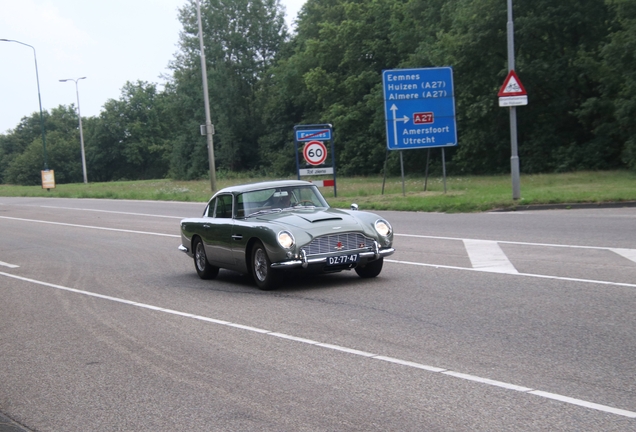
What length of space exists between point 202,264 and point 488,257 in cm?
447

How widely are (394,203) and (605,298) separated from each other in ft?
53.6

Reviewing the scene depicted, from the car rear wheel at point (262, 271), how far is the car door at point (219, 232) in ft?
2.13

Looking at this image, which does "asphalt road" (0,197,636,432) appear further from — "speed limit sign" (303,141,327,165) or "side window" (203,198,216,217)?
"speed limit sign" (303,141,327,165)

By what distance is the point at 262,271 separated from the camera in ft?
36.1

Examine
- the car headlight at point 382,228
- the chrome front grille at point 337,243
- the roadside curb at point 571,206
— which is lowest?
the roadside curb at point 571,206

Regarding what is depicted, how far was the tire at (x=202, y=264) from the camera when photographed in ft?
41.3

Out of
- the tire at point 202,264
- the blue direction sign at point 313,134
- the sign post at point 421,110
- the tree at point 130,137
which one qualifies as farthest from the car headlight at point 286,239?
the tree at point 130,137

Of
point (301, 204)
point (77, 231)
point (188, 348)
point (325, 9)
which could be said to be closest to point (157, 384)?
point (188, 348)

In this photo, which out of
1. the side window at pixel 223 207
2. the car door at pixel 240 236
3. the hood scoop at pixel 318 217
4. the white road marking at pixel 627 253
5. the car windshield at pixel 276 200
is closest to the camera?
the hood scoop at pixel 318 217

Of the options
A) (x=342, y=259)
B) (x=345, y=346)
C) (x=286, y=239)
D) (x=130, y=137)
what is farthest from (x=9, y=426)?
(x=130, y=137)

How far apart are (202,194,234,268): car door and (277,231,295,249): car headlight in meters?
1.41

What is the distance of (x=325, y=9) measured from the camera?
74188 millimetres

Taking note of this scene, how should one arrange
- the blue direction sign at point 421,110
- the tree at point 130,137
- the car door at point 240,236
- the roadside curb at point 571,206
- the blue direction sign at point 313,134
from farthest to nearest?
the tree at point 130,137 < the blue direction sign at point 313,134 < the blue direction sign at point 421,110 < the roadside curb at point 571,206 < the car door at point 240,236

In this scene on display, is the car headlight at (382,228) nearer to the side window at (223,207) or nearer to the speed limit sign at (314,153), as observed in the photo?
the side window at (223,207)
